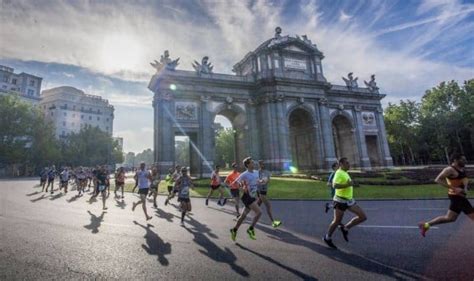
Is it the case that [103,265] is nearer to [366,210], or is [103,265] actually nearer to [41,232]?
[41,232]

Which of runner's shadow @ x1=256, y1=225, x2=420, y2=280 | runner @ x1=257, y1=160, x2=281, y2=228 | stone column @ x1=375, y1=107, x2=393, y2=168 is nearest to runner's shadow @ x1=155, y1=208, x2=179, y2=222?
runner @ x1=257, y1=160, x2=281, y2=228

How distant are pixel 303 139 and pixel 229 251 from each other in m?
35.8

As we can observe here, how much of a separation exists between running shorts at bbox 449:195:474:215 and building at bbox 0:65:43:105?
296 feet

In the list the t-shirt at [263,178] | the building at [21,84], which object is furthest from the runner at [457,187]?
Answer: the building at [21,84]

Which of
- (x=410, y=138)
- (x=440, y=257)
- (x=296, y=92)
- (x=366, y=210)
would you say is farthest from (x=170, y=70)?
(x=410, y=138)

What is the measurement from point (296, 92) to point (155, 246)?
3202 cm

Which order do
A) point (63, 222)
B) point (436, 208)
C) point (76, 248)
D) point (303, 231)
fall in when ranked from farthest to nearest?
point (436, 208)
point (63, 222)
point (303, 231)
point (76, 248)

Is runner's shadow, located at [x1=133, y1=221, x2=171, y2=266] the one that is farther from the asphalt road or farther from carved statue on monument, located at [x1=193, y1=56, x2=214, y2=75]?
carved statue on monument, located at [x1=193, y1=56, x2=214, y2=75]

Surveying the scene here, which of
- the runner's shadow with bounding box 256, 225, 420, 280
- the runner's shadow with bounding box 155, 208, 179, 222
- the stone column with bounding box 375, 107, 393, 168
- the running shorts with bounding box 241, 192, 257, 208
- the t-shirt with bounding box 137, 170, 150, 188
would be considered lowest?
the runner's shadow with bounding box 256, 225, 420, 280

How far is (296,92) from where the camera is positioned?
3553 centimetres

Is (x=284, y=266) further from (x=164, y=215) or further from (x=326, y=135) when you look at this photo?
(x=326, y=135)

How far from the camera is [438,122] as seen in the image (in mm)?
52406

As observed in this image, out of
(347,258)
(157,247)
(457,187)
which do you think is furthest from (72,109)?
(457,187)

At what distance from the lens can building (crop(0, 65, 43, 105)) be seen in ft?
233
